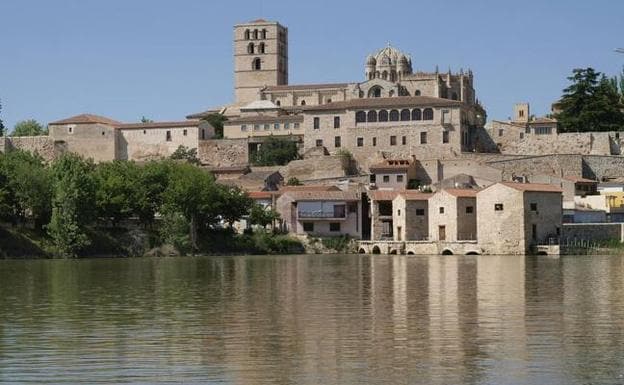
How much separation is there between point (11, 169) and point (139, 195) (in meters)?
6.33

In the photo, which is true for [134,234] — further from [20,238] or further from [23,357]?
[23,357]

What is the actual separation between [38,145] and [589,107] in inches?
1499

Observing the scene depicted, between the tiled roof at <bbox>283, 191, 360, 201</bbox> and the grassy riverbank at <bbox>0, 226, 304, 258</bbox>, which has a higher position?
the tiled roof at <bbox>283, 191, 360, 201</bbox>

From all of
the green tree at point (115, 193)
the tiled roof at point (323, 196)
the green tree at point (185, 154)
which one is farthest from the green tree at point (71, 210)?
the green tree at point (185, 154)

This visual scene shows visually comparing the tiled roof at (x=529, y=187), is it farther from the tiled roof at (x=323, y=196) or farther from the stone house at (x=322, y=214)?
the tiled roof at (x=323, y=196)

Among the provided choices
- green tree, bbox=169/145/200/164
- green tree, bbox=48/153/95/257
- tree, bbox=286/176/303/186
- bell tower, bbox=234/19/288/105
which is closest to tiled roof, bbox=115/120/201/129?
green tree, bbox=169/145/200/164

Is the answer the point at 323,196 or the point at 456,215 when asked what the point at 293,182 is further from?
the point at 456,215

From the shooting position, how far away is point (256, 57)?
109m

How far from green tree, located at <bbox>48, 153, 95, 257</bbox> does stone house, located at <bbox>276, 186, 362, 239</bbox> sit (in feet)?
37.1

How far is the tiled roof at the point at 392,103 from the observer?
262 feet

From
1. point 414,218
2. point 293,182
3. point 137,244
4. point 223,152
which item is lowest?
point 137,244

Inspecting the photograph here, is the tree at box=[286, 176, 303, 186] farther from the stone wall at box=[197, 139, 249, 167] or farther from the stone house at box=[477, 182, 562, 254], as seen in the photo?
the stone house at box=[477, 182, 562, 254]

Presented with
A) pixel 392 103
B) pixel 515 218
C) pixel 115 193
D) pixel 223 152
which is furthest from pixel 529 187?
pixel 223 152

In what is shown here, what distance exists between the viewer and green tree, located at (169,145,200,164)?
84250 mm
